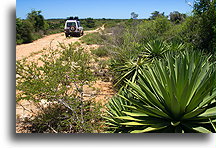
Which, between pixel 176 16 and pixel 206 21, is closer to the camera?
pixel 176 16

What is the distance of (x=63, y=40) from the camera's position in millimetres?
Result: 3521

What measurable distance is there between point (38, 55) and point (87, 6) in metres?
1.84

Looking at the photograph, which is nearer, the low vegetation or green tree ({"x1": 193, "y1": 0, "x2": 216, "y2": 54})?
the low vegetation

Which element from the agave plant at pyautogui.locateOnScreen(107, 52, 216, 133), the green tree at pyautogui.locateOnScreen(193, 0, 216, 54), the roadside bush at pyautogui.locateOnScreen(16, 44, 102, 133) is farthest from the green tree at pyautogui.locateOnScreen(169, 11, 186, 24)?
the roadside bush at pyautogui.locateOnScreen(16, 44, 102, 133)

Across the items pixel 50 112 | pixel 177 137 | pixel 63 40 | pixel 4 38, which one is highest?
pixel 63 40

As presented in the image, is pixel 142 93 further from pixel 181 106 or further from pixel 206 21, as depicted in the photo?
pixel 206 21

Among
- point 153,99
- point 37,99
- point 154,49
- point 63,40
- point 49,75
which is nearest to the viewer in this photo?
point 153,99

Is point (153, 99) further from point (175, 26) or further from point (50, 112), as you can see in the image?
point (175, 26)

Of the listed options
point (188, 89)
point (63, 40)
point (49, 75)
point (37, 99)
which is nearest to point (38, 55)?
point (63, 40)

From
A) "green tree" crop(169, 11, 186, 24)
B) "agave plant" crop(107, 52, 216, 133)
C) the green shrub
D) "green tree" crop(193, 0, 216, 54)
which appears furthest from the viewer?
the green shrub

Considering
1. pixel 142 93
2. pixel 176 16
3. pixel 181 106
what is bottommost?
pixel 181 106

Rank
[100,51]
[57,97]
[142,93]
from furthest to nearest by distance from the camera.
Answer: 1. [100,51]
2. [57,97]
3. [142,93]

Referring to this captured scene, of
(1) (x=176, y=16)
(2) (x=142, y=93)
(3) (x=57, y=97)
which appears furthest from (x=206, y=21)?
(3) (x=57, y=97)

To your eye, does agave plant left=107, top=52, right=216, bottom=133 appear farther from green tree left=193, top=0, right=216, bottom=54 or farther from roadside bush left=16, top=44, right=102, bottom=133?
green tree left=193, top=0, right=216, bottom=54
